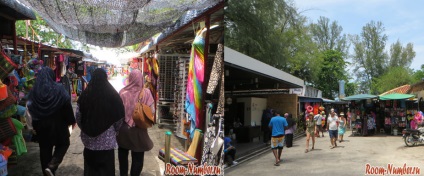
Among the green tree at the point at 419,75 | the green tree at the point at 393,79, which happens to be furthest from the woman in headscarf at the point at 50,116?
the green tree at the point at 419,75

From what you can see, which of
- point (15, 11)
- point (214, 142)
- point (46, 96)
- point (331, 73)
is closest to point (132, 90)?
point (46, 96)

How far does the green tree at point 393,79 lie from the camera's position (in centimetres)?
150

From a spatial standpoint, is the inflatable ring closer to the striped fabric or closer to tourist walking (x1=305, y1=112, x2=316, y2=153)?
tourist walking (x1=305, y1=112, x2=316, y2=153)

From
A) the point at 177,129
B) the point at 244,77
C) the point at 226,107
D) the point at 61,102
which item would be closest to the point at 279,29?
the point at 244,77

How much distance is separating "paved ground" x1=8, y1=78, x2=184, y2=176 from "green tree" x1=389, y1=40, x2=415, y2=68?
148 centimetres

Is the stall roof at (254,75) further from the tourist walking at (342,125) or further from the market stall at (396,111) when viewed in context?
the market stall at (396,111)

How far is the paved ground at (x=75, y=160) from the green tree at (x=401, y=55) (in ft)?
4.85

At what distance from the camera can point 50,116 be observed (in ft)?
9.34

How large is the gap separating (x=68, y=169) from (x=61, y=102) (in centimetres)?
60

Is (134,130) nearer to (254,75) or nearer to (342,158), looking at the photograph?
(254,75)

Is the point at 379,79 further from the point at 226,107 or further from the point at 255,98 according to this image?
the point at 226,107

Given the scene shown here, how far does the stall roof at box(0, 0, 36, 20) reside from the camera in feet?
9.34

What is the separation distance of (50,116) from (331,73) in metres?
2.29

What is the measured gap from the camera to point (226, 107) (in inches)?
69.2
